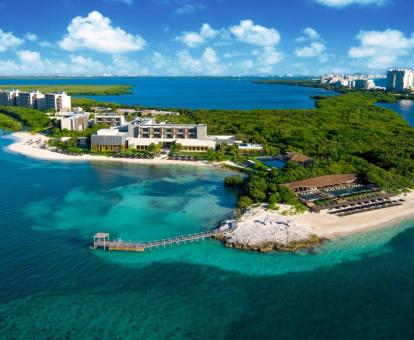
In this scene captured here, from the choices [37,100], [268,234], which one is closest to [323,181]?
[268,234]

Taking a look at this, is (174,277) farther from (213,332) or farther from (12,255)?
(12,255)

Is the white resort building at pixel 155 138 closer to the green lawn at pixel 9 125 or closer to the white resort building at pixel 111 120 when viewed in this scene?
the white resort building at pixel 111 120

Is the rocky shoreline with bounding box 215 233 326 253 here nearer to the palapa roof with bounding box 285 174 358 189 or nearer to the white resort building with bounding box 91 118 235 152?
the palapa roof with bounding box 285 174 358 189

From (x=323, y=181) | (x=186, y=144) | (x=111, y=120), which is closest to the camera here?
(x=323, y=181)

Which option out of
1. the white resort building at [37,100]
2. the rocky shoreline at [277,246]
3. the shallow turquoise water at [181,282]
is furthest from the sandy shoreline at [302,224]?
the white resort building at [37,100]

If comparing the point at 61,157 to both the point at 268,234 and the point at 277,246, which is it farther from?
the point at 277,246

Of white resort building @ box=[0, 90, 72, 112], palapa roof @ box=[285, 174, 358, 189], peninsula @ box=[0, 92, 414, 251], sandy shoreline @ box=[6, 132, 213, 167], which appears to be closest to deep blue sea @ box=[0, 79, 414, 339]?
peninsula @ box=[0, 92, 414, 251]

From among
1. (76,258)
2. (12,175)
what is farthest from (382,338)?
(12,175)

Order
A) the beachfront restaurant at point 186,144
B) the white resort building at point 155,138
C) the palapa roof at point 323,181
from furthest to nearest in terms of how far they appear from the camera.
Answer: the beachfront restaurant at point 186,144, the white resort building at point 155,138, the palapa roof at point 323,181
